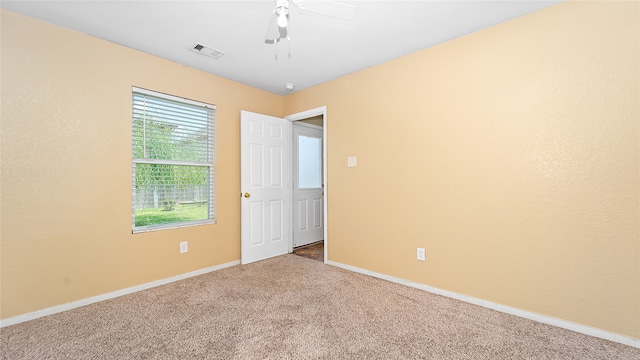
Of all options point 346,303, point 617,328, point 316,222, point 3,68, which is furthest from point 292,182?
point 617,328

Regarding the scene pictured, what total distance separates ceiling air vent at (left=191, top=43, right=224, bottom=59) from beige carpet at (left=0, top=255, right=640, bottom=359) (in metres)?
2.39

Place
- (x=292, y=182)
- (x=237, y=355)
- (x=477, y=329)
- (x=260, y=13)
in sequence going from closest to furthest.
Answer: (x=237, y=355) < (x=477, y=329) < (x=260, y=13) < (x=292, y=182)

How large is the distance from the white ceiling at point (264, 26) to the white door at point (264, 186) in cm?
95

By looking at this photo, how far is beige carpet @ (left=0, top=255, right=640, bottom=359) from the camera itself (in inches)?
69.2

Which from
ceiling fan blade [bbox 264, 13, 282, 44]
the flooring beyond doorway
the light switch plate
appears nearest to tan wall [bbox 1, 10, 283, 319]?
ceiling fan blade [bbox 264, 13, 282, 44]

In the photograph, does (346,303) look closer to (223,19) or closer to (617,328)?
(617,328)

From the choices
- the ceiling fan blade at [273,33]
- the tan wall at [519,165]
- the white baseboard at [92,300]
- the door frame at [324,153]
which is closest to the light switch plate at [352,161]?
the tan wall at [519,165]

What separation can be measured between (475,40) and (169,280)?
382 centimetres

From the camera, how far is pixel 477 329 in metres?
2.02

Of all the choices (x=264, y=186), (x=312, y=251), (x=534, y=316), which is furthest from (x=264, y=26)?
(x=534, y=316)

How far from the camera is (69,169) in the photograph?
2.37 meters

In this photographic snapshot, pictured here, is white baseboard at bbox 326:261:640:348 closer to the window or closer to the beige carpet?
the beige carpet

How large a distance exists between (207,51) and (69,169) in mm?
1626

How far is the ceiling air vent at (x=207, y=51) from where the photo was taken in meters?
2.68
